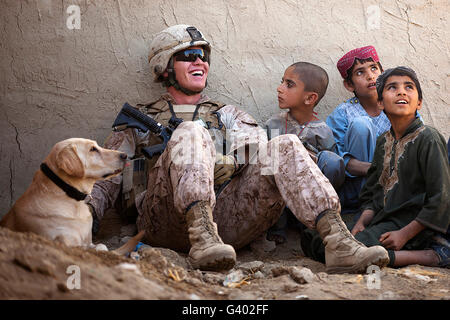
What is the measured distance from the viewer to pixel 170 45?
4074 millimetres

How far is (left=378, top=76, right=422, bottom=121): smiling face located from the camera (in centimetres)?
353

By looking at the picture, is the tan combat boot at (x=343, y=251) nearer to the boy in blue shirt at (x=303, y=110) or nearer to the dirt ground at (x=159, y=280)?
the dirt ground at (x=159, y=280)

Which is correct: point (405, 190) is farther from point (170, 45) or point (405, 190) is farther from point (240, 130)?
point (170, 45)

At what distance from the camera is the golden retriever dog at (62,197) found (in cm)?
276

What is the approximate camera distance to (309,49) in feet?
15.8

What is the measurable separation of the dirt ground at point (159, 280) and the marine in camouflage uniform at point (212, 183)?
6.7 inches

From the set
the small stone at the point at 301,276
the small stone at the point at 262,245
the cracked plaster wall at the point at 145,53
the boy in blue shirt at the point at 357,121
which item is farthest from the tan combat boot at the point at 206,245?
the cracked plaster wall at the point at 145,53

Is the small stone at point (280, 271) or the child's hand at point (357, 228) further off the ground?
the small stone at point (280, 271)

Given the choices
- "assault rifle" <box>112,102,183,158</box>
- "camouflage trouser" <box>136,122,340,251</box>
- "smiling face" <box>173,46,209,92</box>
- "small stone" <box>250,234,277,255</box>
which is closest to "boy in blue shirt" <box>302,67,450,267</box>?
"small stone" <box>250,234,277,255</box>

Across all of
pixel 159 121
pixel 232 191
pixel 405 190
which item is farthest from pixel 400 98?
pixel 159 121
